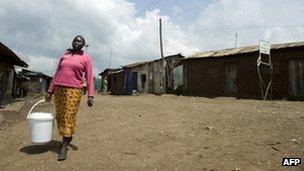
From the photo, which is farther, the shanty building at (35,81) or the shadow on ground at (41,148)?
the shanty building at (35,81)

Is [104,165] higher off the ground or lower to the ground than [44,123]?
lower

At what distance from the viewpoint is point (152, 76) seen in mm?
27516

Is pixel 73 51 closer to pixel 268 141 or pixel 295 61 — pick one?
pixel 268 141

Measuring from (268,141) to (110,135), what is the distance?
2.60 metres

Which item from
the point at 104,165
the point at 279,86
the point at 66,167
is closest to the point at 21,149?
the point at 66,167

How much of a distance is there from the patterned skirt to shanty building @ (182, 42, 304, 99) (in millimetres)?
13317

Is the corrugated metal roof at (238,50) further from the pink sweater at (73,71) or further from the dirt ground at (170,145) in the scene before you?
the pink sweater at (73,71)

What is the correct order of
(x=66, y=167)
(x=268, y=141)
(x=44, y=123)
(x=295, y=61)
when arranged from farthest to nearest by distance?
(x=295, y=61) → (x=268, y=141) → (x=44, y=123) → (x=66, y=167)

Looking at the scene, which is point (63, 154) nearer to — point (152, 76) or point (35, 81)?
point (152, 76)

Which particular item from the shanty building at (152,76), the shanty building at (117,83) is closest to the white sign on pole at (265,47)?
the shanty building at (152,76)

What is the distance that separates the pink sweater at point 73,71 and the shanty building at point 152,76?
18618mm

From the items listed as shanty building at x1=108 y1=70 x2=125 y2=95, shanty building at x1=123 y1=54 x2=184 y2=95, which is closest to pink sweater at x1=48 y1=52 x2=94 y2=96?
shanty building at x1=123 y1=54 x2=184 y2=95

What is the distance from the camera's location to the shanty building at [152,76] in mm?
25000

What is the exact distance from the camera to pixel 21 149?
546 centimetres
